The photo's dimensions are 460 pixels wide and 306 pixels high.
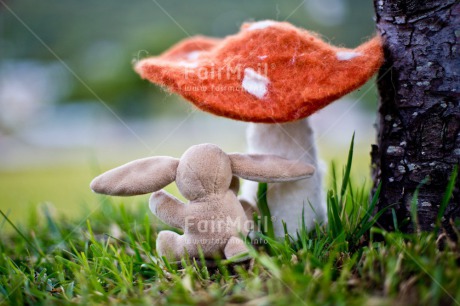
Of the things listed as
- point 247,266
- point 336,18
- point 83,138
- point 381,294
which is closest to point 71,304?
point 247,266

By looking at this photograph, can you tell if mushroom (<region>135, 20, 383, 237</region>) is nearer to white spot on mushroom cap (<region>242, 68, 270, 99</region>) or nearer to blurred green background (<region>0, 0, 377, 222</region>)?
white spot on mushroom cap (<region>242, 68, 270, 99</region>)

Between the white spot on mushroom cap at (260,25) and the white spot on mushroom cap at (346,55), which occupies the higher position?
the white spot on mushroom cap at (260,25)

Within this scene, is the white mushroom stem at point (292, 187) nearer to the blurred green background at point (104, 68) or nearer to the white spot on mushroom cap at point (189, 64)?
the white spot on mushroom cap at point (189, 64)

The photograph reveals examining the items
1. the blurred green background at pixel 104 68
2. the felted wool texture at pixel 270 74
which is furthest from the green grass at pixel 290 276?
the blurred green background at pixel 104 68

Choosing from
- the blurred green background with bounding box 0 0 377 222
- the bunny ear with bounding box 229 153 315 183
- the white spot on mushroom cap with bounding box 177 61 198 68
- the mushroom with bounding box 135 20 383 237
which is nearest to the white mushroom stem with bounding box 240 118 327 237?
the mushroom with bounding box 135 20 383 237

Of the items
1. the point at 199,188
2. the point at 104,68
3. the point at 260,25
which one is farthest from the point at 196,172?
the point at 104,68
